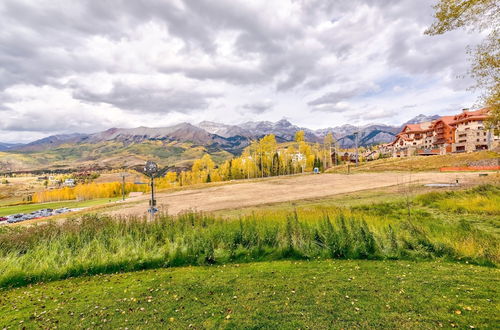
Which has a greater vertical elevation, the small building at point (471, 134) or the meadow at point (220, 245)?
the small building at point (471, 134)

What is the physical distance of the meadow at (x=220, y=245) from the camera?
686 cm

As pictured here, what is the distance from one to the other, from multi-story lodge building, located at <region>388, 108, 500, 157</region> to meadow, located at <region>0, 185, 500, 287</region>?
236 feet

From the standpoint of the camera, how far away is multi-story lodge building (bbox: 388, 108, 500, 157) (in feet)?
221

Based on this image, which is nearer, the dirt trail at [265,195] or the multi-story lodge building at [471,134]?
the dirt trail at [265,195]

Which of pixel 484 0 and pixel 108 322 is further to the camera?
pixel 484 0

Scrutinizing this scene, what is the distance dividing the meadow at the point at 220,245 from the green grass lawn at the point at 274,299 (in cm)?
73

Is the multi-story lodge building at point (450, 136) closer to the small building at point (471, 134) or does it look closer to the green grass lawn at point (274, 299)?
the small building at point (471, 134)

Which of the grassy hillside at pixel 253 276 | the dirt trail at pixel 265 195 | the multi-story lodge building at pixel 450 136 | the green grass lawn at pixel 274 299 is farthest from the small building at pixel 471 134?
the green grass lawn at pixel 274 299

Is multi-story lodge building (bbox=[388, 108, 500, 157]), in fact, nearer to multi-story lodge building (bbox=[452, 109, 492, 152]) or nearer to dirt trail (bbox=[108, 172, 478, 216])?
multi-story lodge building (bbox=[452, 109, 492, 152])

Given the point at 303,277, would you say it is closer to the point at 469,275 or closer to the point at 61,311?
the point at 469,275

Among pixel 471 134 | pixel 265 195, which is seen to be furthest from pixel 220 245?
pixel 471 134

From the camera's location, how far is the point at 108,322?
4.20 m

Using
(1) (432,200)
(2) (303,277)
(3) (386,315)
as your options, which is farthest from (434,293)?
(1) (432,200)

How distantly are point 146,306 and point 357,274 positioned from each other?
4678mm
